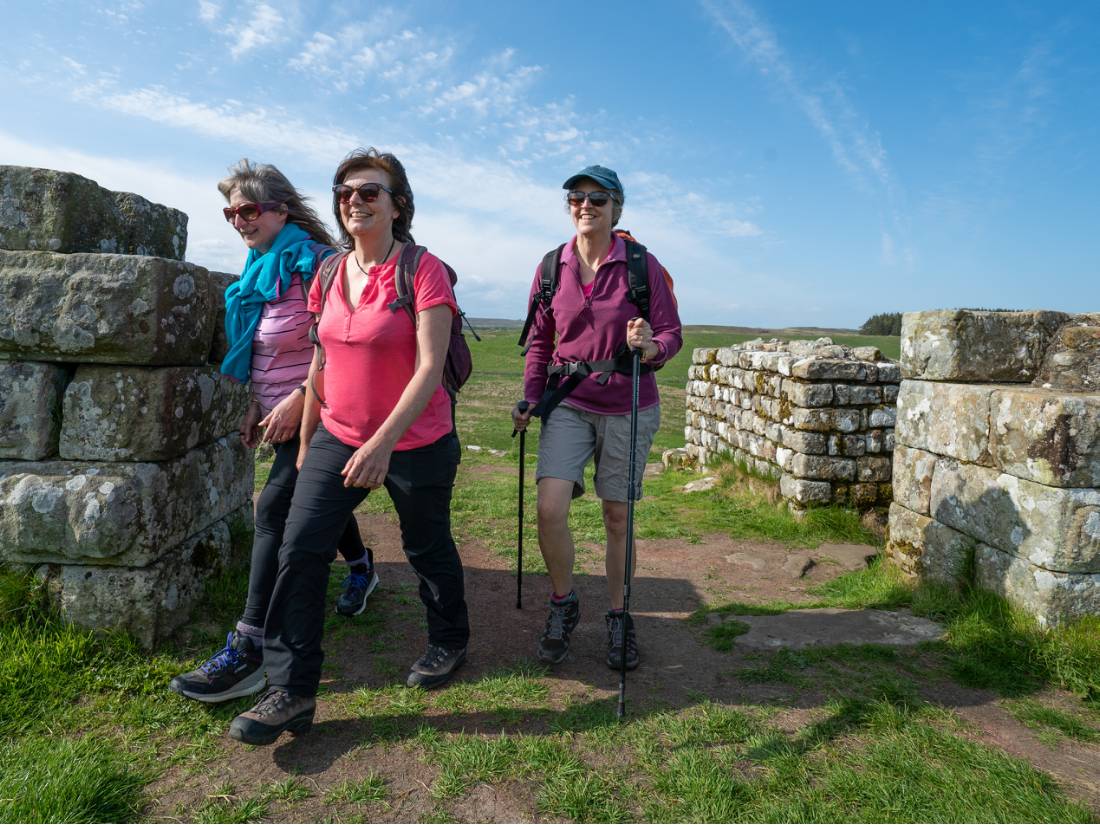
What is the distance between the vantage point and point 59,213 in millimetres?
3834

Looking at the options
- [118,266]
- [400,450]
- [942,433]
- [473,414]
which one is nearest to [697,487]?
[942,433]

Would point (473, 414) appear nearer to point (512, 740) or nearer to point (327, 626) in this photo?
point (327, 626)

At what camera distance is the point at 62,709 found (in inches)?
128

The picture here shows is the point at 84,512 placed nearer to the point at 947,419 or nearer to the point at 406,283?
the point at 406,283

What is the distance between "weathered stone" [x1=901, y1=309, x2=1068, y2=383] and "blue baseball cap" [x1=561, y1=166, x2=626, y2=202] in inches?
102

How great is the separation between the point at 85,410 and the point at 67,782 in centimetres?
188

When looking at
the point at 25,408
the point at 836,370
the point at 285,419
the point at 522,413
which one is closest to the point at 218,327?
the point at 25,408

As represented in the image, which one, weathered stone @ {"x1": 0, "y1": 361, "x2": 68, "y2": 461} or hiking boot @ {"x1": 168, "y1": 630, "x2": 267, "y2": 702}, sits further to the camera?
weathered stone @ {"x1": 0, "y1": 361, "x2": 68, "y2": 461}

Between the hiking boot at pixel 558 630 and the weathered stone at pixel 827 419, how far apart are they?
444 centimetres

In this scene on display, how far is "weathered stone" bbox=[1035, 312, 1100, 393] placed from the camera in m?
4.40

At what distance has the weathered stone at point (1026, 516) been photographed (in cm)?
385

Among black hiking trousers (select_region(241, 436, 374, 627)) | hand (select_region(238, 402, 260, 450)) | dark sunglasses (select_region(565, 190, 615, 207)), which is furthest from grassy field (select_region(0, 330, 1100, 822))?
dark sunglasses (select_region(565, 190, 615, 207))

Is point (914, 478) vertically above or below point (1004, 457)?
below

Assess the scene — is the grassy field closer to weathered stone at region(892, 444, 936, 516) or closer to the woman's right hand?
weathered stone at region(892, 444, 936, 516)
